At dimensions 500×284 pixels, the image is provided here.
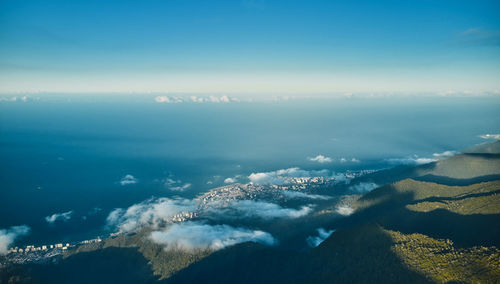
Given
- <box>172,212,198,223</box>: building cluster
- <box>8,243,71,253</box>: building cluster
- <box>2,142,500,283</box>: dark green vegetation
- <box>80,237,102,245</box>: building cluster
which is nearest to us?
<box>2,142,500,283</box>: dark green vegetation

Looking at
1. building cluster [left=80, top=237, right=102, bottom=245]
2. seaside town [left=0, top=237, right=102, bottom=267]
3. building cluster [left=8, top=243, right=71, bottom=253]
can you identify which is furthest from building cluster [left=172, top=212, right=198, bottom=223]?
building cluster [left=8, top=243, right=71, bottom=253]

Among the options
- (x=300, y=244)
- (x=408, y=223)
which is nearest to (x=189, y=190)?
(x=300, y=244)

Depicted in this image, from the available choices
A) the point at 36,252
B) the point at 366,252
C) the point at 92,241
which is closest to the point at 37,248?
the point at 36,252

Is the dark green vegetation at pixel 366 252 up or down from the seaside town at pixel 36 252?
up

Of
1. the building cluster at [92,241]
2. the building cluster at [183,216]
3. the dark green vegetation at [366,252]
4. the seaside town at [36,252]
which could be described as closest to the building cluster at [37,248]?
the seaside town at [36,252]

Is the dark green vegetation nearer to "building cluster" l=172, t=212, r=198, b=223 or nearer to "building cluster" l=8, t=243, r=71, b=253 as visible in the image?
"building cluster" l=8, t=243, r=71, b=253

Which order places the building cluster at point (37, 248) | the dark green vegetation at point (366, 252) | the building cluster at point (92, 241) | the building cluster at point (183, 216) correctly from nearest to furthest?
the dark green vegetation at point (366, 252) < the building cluster at point (37, 248) < the building cluster at point (92, 241) < the building cluster at point (183, 216)

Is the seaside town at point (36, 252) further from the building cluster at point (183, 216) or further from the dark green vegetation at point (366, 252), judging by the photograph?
the building cluster at point (183, 216)

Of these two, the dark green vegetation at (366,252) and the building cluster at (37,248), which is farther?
the building cluster at (37,248)

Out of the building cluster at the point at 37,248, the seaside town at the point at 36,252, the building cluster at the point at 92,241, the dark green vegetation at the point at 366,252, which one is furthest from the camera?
the building cluster at the point at 92,241
